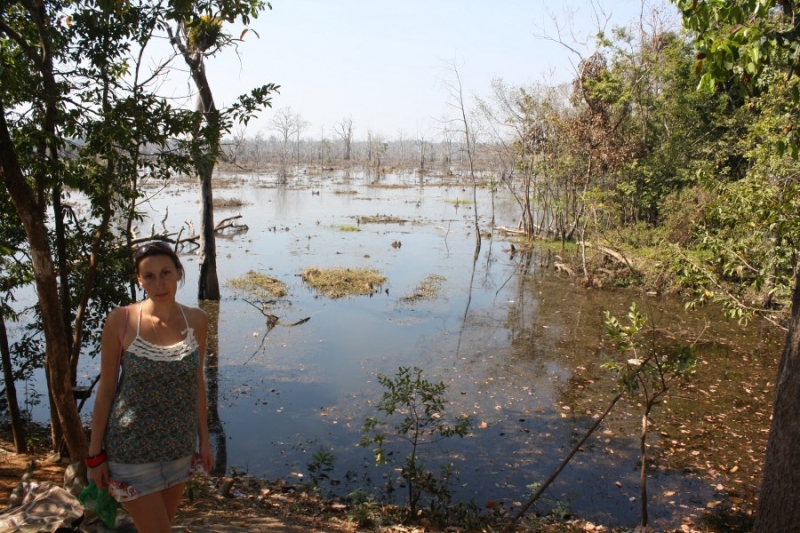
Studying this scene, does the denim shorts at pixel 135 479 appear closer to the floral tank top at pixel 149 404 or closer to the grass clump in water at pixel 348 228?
the floral tank top at pixel 149 404

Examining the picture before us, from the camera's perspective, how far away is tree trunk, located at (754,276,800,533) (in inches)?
128

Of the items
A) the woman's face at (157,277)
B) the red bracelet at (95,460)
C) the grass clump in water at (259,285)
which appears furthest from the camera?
the grass clump in water at (259,285)

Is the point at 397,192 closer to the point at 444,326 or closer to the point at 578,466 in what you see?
the point at 444,326

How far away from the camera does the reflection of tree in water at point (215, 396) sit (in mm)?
7018

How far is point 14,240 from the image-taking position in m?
6.02

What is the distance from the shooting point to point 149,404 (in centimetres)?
250

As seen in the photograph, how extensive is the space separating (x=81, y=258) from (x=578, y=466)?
21.3ft

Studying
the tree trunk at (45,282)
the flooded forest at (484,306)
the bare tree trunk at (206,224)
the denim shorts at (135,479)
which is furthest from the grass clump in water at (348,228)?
the denim shorts at (135,479)

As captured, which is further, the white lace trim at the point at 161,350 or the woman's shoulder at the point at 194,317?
the woman's shoulder at the point at 194,317

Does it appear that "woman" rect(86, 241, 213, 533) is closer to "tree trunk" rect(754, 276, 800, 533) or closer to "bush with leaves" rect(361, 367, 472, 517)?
"bush with leaves" rect(361, 367, 472, 517)

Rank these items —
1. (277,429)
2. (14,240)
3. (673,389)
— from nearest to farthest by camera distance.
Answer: (14,240)
(277,429)
(673,389)

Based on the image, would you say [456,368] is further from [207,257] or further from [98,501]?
[98,501]

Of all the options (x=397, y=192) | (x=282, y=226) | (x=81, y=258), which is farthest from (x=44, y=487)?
(x=397, y=192)

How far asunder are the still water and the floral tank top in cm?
406
